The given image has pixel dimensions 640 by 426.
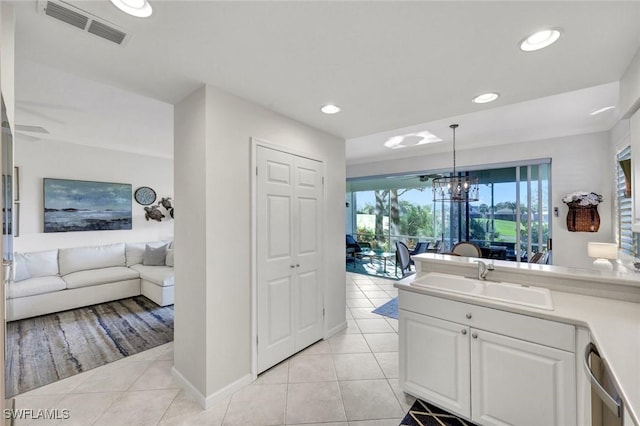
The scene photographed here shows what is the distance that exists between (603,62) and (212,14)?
2288mm

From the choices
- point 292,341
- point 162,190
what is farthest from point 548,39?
point 162,190

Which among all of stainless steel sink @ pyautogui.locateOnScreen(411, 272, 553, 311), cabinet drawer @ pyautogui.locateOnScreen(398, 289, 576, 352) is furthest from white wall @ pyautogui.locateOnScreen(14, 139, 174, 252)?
stainless steel sink @ pyautogui.locateOnScreen(411, 272, 553, 311)

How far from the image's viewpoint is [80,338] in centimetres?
304

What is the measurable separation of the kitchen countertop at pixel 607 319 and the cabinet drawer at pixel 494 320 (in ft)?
0.12

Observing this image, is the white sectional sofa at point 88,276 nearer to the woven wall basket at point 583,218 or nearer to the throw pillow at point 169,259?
the throw pillow at point 169,259

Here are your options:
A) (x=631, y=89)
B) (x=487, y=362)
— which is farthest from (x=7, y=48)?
(x=631, y=89)

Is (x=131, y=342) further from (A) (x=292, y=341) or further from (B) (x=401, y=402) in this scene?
(B) (x=401, y=402)

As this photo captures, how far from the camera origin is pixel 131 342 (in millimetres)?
2965

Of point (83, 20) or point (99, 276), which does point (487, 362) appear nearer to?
point (83, 20)

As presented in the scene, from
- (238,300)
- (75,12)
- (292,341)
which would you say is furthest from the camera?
(292,341)

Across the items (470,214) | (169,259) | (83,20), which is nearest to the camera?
(83,20)

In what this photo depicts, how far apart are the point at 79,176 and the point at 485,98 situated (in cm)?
583

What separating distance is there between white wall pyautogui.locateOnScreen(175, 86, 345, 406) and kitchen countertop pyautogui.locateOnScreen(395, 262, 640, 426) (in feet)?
4.36

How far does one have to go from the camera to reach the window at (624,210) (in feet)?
10.1
